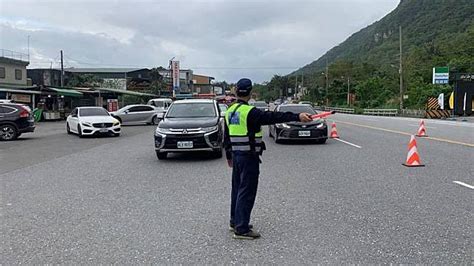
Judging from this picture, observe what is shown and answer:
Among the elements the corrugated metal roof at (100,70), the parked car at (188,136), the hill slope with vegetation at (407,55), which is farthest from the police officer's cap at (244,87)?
the corrugated metal roof at (100,70)

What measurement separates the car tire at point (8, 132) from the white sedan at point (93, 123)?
8.30ft

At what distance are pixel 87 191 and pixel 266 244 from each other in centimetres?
412

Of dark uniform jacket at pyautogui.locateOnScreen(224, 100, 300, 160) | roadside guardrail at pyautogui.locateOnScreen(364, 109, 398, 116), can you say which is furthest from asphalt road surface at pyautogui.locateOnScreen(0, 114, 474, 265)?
roadside guardrail at pyautogui.locateOnScreen(364, 109, 398, 116)

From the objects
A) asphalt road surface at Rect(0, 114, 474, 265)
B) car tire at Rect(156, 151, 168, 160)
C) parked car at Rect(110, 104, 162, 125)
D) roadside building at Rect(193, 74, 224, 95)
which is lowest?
asphalt road surface at Rect(0, 114, 474, 265)

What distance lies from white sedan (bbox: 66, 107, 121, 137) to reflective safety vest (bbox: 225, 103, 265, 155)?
15.6m

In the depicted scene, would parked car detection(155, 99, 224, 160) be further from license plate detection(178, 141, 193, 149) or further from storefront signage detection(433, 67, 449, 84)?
storefront signage detection(433, 67, 449, 84)

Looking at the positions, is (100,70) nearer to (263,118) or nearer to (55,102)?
(55,102)

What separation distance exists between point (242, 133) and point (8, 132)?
16.6 m

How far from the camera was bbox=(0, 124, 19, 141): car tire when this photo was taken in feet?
61.0

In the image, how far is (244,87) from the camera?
5.06 meters

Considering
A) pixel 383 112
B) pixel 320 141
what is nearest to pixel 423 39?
pixel 383 112

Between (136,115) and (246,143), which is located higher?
(246,143)

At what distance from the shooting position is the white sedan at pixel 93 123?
1945cm

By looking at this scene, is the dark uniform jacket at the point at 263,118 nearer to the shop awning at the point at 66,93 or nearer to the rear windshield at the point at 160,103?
the rear windshield at the point at 160,103
